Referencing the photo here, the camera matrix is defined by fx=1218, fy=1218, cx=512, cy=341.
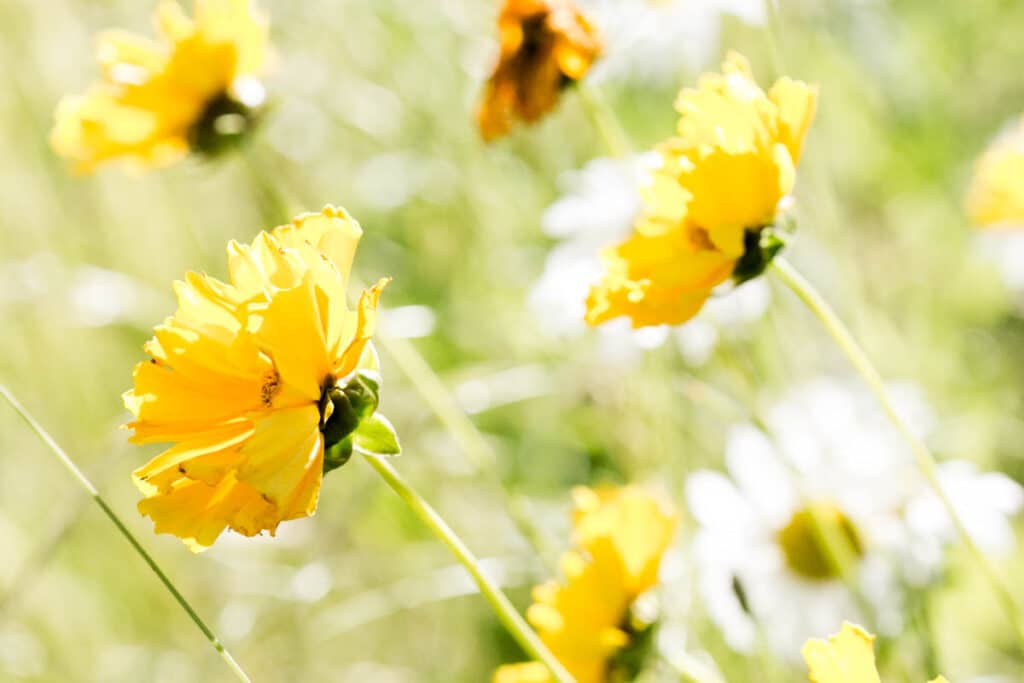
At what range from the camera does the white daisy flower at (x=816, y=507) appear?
530mm

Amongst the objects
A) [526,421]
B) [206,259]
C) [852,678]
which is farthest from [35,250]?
[852,678]

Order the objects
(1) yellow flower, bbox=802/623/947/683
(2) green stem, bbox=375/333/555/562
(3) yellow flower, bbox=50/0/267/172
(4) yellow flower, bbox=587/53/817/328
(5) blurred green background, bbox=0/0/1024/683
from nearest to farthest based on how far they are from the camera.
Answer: (1) yellow flower, bbox=802/623/947/683 < (4) yellow flower, bbox=587/53/817/328 < (2) green stem, bbox=375/333/555/562 < (3) yellow flower, bbox=50/0/267/172 < (5) blurred green background, bbox=0/0/1024/683

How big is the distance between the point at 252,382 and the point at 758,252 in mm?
144

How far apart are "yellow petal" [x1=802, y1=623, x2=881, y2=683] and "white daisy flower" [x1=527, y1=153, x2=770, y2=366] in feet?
1.27

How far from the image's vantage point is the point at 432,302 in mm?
962

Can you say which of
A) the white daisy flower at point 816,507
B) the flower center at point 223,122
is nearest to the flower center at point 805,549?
the white daisy flower at point 816,507

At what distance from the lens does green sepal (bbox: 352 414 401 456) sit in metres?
0.29

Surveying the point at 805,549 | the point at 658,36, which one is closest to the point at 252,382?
the point at 805,549

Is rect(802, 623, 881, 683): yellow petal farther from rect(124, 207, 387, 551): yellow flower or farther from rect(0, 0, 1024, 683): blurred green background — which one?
rect(0, 0, 1024, 683): blurred green background

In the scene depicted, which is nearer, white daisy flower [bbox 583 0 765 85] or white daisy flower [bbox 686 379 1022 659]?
white daisy flower [bbox 686 379 1022 659]

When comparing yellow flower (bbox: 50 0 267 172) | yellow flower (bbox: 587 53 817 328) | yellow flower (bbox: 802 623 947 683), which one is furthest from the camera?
yellow flower (bbox: 50 0 267 172)

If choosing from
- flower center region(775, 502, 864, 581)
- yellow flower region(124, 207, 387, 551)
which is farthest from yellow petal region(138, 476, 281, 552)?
flower center region(775, 502, 864, 581)

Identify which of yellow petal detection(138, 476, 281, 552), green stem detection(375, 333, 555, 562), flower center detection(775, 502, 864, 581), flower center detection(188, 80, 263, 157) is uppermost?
flower center detection(188, 80, 263, 157)

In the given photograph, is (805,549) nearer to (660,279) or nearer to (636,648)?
(636,648)
